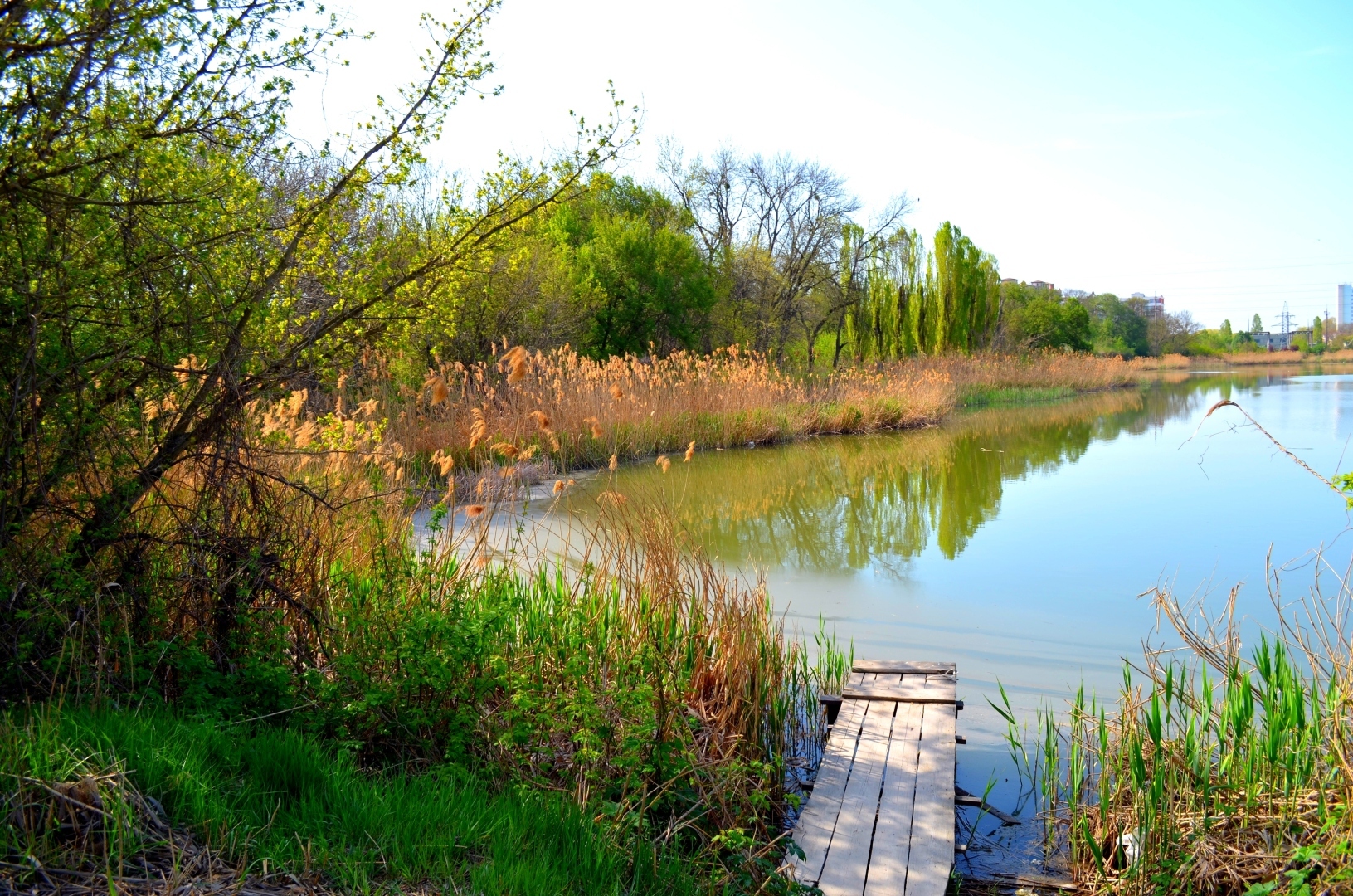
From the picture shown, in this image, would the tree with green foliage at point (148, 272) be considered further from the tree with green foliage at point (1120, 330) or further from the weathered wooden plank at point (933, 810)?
the tree with green foliage at point (1120, 330)

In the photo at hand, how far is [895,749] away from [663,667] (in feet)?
2.95

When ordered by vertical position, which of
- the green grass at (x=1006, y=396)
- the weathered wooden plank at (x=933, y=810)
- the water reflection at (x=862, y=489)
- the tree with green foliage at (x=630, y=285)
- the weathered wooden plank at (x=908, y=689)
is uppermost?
the tree with green foliage at (x=630, y=285)

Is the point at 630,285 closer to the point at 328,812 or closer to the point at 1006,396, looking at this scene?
the point at 1006,396

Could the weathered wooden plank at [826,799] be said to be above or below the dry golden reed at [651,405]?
below

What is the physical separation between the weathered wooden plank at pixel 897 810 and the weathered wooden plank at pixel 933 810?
2 centimetres

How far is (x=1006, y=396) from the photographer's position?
79.6ft

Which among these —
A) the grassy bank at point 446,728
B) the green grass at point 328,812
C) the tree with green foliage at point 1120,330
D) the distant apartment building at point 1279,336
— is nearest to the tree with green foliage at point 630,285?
the grassy bank at point 446,728

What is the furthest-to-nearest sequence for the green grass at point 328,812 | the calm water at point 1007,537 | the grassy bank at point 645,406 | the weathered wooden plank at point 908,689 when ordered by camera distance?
the grassy bank at point 645,406 → the calm water at point 1007,537 → the weathered wooden plank at point 908,689 → the green grass at point 328,812

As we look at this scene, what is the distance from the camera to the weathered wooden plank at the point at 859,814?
2.71 metres

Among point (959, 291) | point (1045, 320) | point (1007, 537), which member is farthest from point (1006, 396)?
point (1007, 537)

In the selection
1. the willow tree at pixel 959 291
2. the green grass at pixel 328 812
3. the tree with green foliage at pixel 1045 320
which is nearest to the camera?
the green grass at pixel 328 812

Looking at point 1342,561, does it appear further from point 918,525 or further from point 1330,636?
point 918,525

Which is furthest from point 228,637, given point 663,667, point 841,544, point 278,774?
point 841,544

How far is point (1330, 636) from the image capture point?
181 inches
